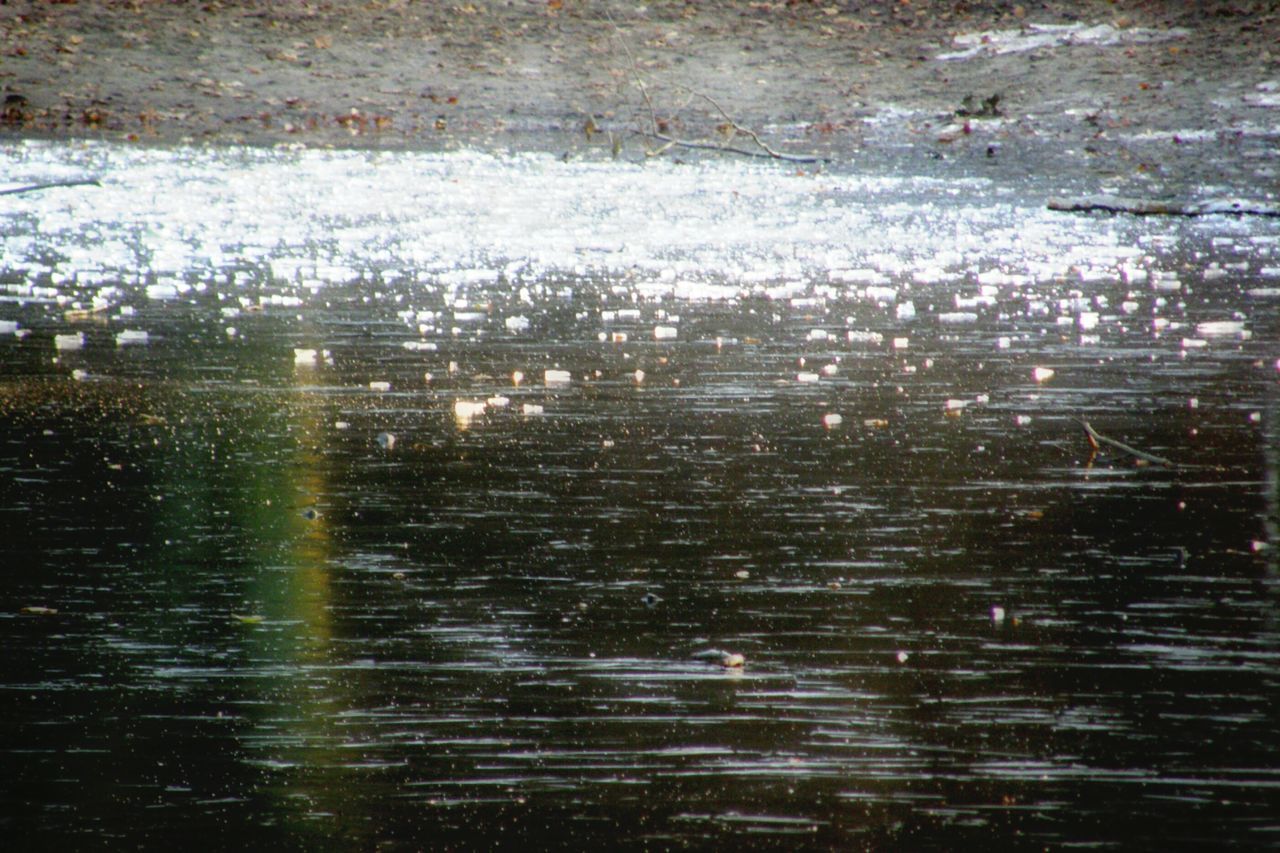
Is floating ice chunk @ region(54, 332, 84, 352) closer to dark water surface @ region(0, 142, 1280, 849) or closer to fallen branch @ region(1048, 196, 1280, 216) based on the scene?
dark water surface @ region(0, 142, 1280, 849)

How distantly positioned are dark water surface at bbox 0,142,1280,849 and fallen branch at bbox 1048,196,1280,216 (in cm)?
787

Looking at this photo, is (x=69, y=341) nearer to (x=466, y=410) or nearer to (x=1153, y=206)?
(x=466, y=410)

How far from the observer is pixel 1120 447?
6.99 meters

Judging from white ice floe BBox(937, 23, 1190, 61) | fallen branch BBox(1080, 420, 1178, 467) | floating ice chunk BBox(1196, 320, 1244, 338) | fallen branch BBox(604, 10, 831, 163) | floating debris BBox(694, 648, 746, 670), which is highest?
white ice floe BBox(937, 23, 1190, 61)

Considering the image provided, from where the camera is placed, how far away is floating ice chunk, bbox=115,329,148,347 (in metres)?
9.56

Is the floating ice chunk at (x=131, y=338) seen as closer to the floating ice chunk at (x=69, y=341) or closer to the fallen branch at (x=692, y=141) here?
the floating ice chunk at (x=69, y=341)

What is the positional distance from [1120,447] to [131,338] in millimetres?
5793

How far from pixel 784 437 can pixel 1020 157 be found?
51.6 feet

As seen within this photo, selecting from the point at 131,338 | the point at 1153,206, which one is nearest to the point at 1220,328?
the point at 131,338

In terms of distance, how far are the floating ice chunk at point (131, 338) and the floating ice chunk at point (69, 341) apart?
0.68 feet

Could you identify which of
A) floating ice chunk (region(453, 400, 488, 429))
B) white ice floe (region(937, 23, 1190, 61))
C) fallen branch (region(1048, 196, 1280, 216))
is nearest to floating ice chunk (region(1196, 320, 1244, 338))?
floating ice chunk (region(453, 400, 488, 429))

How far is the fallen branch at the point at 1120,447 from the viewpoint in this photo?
22.4 feet

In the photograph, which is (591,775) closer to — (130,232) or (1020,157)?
(130,232)

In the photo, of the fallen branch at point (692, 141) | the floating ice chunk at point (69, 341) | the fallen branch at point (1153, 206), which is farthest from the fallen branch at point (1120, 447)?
the fallen branch at point (692, 141)
